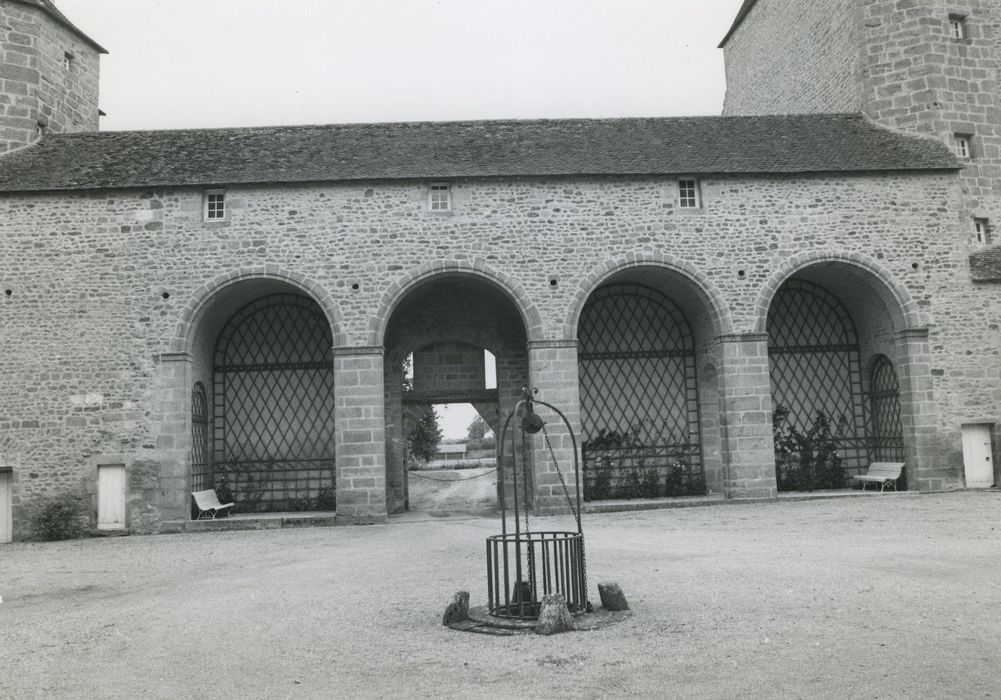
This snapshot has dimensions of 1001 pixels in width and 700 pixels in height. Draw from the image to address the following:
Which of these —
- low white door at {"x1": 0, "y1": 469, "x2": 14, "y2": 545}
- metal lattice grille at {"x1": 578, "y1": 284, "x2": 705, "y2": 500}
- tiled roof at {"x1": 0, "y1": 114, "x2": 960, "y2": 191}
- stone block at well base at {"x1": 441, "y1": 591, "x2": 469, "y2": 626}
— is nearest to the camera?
stone block at well base at {"x1": 441, "y1": 591, "x2": 469, "y2": 626}

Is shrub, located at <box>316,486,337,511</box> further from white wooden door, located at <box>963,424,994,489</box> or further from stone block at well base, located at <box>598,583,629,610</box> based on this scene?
white wooden door, located at <box>963,424,994,489</box>

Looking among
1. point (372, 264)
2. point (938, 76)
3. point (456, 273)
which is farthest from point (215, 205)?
point (938, 76)

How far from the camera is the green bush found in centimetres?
1372

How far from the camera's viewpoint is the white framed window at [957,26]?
56.0ft

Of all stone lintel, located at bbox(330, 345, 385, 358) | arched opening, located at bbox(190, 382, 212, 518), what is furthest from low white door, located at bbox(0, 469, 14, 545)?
stone lintel, located at bbox(330, 345, 385, 358)

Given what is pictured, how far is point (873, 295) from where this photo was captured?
15.6 metres

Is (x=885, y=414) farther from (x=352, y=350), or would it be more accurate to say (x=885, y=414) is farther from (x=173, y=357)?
(x=173, y=357)

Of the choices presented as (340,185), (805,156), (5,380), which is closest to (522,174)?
(340,185)

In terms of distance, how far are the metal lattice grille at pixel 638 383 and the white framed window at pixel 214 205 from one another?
7.52m

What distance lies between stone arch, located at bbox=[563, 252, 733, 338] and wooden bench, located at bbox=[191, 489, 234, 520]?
7.32 m

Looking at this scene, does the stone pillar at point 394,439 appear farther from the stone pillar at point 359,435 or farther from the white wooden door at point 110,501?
the white wooden door at point 110,501

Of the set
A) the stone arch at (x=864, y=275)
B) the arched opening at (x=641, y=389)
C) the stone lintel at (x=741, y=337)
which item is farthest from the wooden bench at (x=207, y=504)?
the stone arch at (x=864, y=275)

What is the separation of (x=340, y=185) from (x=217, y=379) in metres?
4.92

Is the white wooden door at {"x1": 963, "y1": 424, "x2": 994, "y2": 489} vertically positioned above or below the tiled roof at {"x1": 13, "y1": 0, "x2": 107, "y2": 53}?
below
